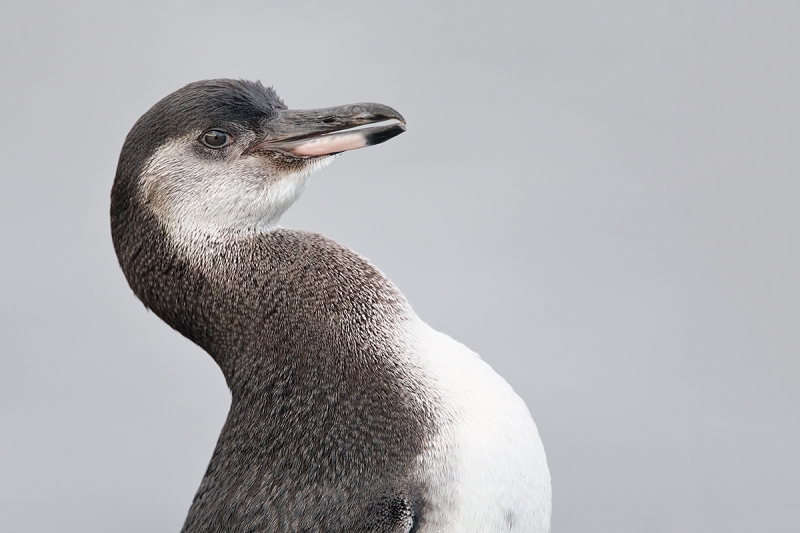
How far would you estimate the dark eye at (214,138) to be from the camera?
3021 mm

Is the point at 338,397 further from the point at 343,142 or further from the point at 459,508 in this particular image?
the point at 343,142

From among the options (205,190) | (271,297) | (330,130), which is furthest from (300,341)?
(330,130)

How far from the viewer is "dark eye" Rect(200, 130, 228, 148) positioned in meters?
3.02

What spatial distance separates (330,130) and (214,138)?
32 centimetres

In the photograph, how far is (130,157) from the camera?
3020 mm

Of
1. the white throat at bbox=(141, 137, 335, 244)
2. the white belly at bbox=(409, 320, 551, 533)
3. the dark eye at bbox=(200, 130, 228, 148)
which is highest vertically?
the dark eye at bbox=(200, 130, 228, 148)

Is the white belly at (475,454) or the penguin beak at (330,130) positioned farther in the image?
the penguin beak at (330,130)

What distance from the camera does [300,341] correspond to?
3.02 metres

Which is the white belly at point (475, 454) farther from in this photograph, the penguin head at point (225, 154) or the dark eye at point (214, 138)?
the dark eye at point (214, 138)

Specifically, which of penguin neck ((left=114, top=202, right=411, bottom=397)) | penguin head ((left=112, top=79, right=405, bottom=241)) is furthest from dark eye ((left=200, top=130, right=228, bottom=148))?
penguin neck ((left=114, top=202, right=411, bottom=397))

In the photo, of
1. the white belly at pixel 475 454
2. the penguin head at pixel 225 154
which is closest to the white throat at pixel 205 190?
the penguin head at pixel 225 154

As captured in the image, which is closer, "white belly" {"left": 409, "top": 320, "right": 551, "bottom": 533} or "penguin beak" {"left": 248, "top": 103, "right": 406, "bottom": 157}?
"white belly" {"left": 409, "top": 320, "right": 551, "bottom": 533}

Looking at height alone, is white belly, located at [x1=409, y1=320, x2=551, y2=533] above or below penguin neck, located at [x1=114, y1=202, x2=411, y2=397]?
below

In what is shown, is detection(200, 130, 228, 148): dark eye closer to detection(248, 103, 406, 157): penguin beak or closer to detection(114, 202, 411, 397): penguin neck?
detection(248, 103, 406, 157): penguin beak
